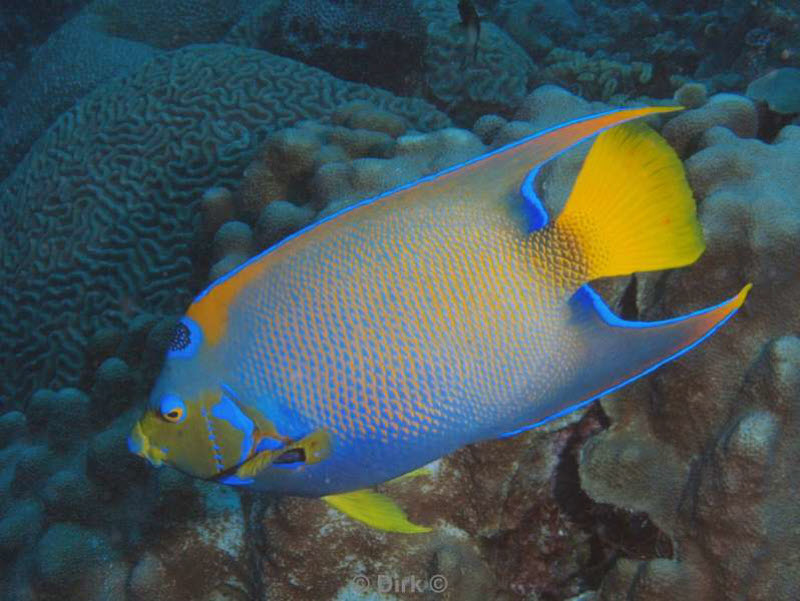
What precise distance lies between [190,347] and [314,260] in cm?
33

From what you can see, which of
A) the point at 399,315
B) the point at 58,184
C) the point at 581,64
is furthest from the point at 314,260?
the point at 581,64

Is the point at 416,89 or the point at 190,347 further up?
the point at 190,347

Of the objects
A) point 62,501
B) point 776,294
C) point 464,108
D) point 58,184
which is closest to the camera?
point 776,294

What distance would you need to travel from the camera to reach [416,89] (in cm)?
878

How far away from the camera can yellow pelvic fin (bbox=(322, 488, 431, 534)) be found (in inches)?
57.6

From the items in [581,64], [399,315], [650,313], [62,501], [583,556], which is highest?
[399,315]

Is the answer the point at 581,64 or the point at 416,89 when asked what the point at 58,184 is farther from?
the point at 581,64

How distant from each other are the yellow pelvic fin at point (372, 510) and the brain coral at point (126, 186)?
3959 mm

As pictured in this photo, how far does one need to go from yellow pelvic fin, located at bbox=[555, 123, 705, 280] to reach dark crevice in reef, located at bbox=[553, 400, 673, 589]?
59.1 inches

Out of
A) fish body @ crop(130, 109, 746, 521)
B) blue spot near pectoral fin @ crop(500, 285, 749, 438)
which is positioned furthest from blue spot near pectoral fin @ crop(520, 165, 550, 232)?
blue spot near pectoral fin @ crop(500, 285, 749, 438)

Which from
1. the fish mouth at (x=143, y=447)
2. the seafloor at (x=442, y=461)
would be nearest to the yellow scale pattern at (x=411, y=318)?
the fish mouth at (x=143, y=447)

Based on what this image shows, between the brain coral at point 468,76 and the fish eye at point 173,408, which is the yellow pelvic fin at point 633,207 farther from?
the brain coral at point 468,76

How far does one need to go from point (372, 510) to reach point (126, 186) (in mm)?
5534

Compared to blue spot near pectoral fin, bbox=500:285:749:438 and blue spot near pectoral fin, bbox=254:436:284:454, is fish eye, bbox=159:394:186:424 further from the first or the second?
blue spot near pectoral fin, bbox=500:285:749:438
